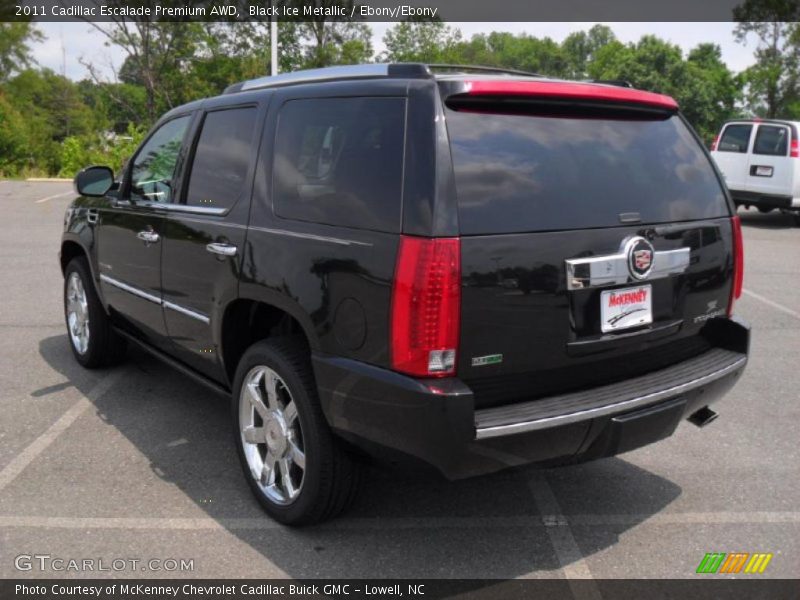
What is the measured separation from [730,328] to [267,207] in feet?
7.02

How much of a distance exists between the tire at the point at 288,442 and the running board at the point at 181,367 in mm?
363

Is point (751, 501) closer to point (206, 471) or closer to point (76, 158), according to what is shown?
point (206, 471)

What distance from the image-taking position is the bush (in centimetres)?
2450

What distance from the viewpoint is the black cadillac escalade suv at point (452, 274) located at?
2.66 m

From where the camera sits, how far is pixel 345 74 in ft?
10.9

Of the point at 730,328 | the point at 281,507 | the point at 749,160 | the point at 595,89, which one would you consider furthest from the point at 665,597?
the point at 749,160

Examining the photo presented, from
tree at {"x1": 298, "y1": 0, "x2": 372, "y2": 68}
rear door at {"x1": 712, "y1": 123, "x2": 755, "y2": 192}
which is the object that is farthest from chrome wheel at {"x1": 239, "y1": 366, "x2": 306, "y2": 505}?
tree at {"x1": 298, "y1": 0, "x2": 372, "y2": 68}

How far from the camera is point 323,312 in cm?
291

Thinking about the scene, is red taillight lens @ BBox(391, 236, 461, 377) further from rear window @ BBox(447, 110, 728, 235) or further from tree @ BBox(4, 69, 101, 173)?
tree @ BBox(4, 69, 101, 173)

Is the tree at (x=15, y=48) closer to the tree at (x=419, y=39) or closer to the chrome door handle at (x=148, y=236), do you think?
the tree at (x=419, y=39)

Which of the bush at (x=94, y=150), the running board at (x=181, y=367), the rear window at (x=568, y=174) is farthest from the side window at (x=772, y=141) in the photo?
the bush at (x=94, y=150)

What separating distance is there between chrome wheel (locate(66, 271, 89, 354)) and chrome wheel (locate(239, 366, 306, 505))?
93.7 inches

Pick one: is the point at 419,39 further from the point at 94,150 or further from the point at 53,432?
the point at 53,432

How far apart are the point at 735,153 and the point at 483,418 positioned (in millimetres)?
14872
